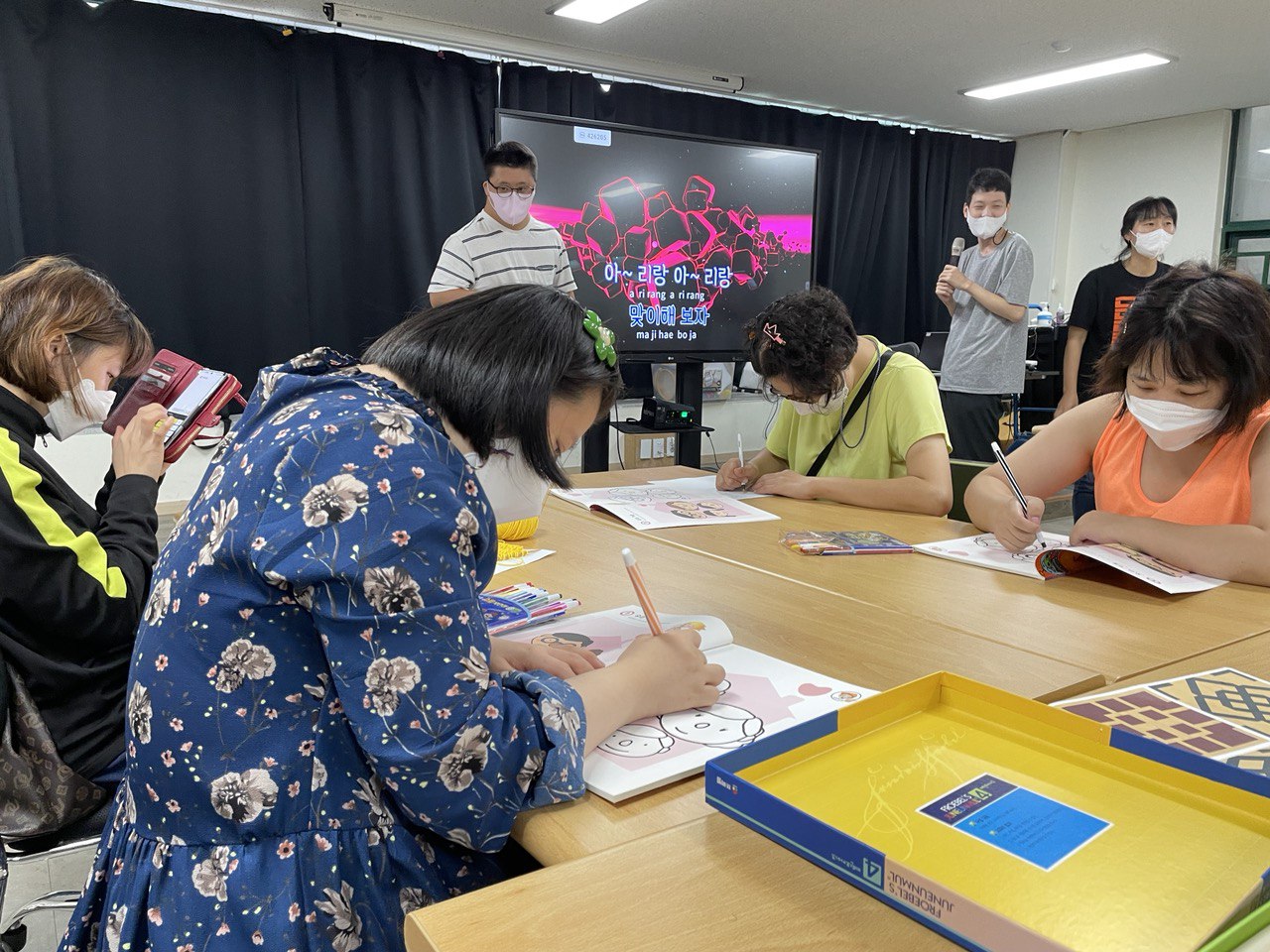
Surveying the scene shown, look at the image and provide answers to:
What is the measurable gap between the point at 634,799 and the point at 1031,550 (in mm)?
1125

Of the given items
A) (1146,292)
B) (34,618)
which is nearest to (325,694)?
(34,618)

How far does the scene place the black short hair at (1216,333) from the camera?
4.62ft

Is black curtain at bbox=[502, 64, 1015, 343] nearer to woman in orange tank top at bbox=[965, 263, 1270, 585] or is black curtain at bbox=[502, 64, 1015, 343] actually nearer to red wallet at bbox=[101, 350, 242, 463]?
red wallet at bbox=[101, 350, 242, 463]

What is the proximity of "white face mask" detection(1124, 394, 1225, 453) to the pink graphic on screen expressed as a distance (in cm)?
310

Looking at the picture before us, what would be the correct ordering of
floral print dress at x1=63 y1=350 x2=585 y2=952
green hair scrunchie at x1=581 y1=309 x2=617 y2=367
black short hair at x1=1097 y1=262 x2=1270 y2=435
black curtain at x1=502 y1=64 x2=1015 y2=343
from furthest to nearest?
black curtain at x1=502 y1=64 x2=1015 y2=343
black short hair at x1=1097 y1=262 x2=1270 y2=435
green hair scrunchie at x1=581 y1=309 x2=617 y2=367
floral print dress at x1=63 y1=350 x2=585 y2=952

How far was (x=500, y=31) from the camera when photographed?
4.71m

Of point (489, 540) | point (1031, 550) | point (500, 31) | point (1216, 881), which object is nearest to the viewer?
point (1216, 881)

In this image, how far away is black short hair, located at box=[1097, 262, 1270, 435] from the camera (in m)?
1.41

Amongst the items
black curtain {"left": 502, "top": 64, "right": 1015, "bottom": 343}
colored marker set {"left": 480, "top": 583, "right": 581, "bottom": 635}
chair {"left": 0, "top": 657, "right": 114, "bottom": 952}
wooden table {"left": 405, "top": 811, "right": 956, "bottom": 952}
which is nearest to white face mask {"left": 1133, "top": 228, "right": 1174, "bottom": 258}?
black curtain {"left": 502, "top": 64, "right": 1015, "bottom": 343}

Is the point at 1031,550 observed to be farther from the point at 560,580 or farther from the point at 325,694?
the point at 325,694

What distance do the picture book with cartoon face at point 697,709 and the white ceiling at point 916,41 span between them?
3.87m

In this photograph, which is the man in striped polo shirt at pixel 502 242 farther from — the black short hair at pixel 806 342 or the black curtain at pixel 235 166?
the black short hair at pixel 806 342

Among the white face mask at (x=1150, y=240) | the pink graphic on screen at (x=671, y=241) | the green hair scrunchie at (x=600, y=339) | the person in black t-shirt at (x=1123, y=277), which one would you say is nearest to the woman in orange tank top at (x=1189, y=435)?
the green hair scrunchie at (x=600, y=339)

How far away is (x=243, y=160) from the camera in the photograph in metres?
4.42
